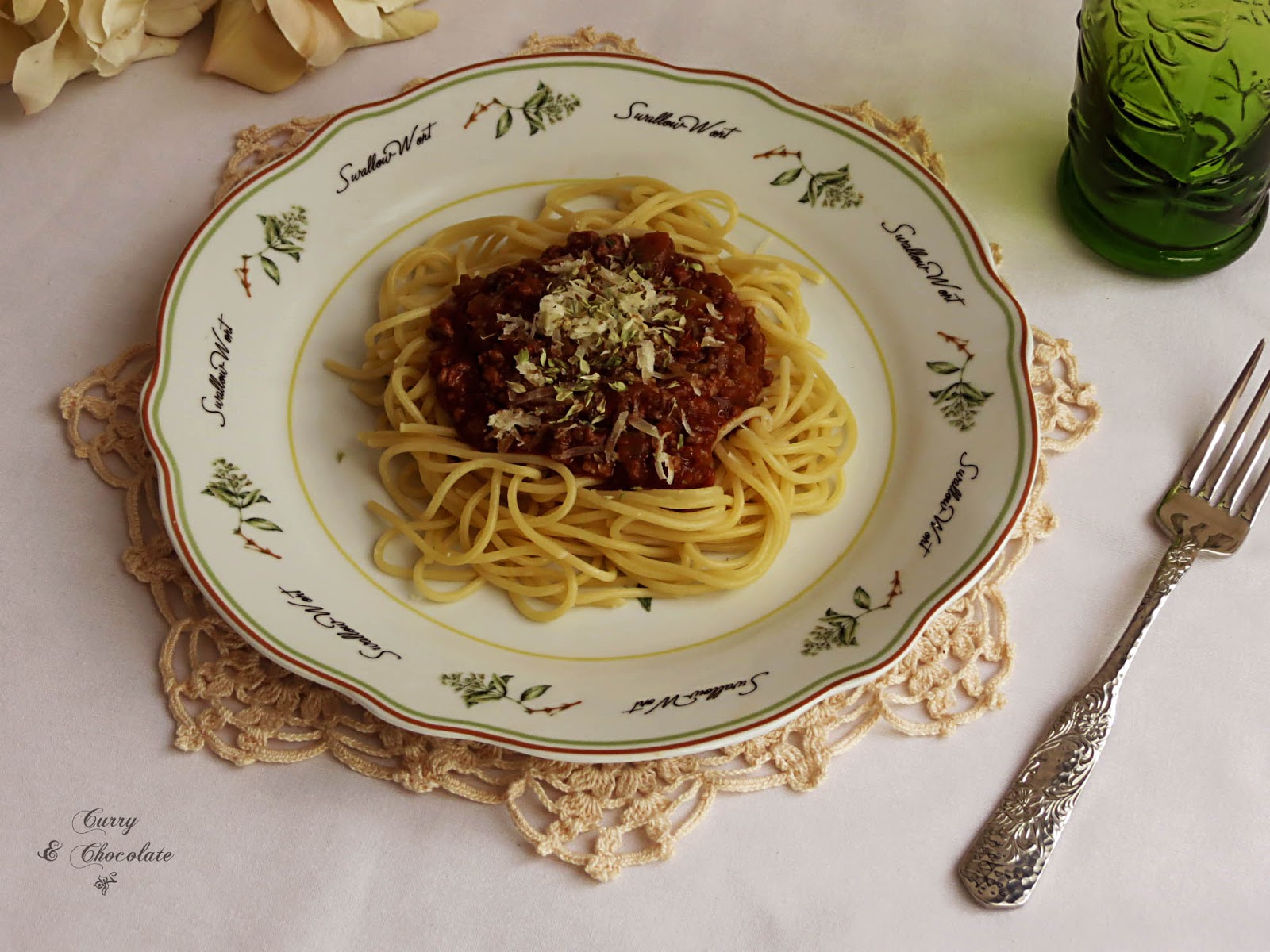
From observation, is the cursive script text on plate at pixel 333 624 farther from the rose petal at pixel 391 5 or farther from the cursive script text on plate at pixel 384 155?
the rose petal at pixel 391 5

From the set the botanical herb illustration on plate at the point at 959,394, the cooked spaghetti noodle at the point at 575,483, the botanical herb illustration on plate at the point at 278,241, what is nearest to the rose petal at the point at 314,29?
the botanical herb illustration on plate at the point at 278,241

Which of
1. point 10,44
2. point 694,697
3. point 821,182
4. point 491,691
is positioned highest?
point 821,182

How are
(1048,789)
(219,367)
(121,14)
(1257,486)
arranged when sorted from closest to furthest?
1. (1048,789)
2. (1257,486)
3. (219,367)
4. (121,14)

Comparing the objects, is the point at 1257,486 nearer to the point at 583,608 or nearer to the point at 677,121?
the point at 583,608

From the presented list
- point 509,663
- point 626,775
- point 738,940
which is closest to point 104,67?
point 509,663

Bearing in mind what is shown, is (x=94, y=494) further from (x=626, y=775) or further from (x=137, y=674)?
(x=626, y=775)

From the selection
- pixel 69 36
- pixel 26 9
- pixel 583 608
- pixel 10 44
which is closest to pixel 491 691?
pixel 583 608

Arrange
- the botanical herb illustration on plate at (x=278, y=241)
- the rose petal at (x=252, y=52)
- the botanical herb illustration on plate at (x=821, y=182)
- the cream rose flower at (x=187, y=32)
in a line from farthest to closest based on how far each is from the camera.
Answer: the rose petal at (x=252, y=52) → the cream rose flower at (x=187, y=32) → the botanical herb illustration on plate at (x=821, y=182) → the botanical herb illustration on plate at (x=278, y=241)
